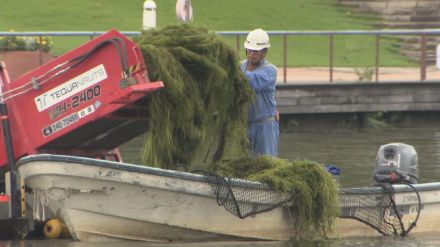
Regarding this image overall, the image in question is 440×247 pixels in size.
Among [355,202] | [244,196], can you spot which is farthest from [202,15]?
[244,196]

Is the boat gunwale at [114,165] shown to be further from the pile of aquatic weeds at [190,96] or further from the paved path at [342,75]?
the paved path at [342,75]

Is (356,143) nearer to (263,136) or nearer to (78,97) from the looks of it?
(263,136)

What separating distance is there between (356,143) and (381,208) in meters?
9.31

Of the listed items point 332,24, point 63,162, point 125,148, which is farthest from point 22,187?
point 332,24

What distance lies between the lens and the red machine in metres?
11.0

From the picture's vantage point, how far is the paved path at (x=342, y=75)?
23922 millimetres

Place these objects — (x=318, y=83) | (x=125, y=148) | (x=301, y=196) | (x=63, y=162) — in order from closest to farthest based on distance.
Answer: (x=63, y=162) < (x=301, y=196) < (x=125, y=148) < (x=318, y=83)

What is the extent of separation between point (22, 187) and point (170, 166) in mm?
1346

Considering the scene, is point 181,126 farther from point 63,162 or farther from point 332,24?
point 332,24

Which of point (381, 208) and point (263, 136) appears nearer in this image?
point (381, 208)

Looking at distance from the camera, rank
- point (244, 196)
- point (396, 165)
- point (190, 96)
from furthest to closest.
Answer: point (396, 165) → point (244, 196) → point (190, 96)

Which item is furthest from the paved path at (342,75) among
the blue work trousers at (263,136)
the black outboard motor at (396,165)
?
the blue work trousers at (263,136)

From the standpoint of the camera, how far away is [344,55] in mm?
24031

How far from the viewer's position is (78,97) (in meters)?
11.1
